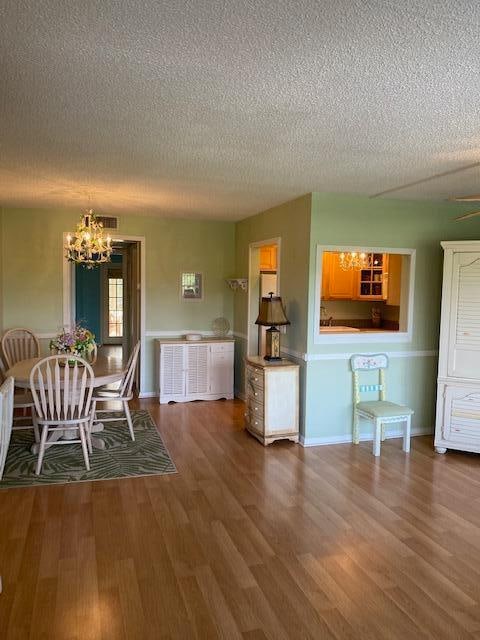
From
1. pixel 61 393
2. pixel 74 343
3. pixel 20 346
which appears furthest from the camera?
pixel 20 346

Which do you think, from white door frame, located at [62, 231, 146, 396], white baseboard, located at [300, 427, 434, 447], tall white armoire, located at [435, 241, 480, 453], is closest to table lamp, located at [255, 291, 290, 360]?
white baseboard, located at [300, 427, 434, 447]

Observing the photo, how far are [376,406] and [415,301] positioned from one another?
1.23 meters

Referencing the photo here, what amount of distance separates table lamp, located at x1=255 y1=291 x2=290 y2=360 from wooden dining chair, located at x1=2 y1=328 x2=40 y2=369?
8.74 ft

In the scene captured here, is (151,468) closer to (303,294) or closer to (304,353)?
(304,353)

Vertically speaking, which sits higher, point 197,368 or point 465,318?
point 465,318

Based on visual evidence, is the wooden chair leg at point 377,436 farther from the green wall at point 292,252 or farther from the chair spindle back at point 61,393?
the chair spindle back at point 61,393

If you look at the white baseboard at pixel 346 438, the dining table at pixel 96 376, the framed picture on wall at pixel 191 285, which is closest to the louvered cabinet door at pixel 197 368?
the framed picture on wall at pixel 191 285

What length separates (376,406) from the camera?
457cm

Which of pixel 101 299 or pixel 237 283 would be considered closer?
pixel 237 283

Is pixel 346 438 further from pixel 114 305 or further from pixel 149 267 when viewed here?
pixel 114 305

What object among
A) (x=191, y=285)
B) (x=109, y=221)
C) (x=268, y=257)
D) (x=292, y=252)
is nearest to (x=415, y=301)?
(x=292, y=252)

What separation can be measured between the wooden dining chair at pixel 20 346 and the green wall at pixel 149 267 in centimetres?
45

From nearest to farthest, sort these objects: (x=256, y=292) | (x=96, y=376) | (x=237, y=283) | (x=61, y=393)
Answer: (x=61, y=393) → (x=96, y=376) → (x=256, y=292) → (x=237, y=283)

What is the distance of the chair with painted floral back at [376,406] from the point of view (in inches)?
174
